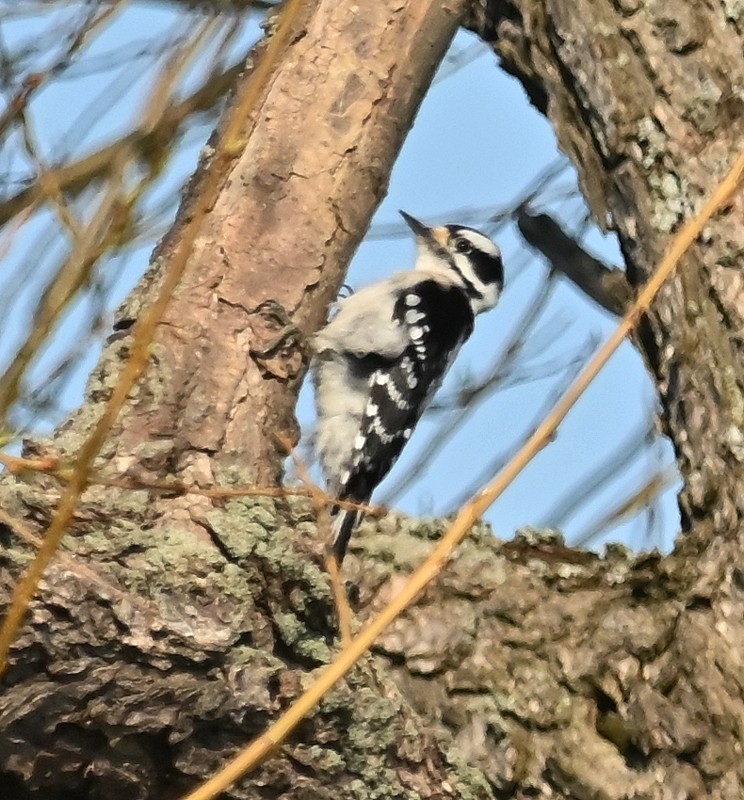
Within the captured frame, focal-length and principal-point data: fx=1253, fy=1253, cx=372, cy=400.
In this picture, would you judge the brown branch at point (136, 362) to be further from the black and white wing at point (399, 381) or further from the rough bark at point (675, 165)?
the black and white wing at point (399, 381)

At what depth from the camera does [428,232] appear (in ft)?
13.7

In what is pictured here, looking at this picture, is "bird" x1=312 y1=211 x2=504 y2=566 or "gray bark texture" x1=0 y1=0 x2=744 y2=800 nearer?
"gray bark texture" x1=0 y1=0 x2=744 y2=800

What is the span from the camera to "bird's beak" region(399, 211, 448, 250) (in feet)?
13.6

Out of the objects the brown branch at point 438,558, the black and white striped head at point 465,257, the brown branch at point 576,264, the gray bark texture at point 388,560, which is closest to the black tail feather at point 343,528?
the gray bark texture at point 388,560

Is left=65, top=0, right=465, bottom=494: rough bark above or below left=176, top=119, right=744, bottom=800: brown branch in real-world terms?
above

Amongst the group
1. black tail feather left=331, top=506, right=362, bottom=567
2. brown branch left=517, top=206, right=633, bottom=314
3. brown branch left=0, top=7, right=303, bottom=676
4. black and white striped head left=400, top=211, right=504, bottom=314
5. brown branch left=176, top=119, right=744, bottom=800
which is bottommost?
brown branch left=176, top=119, right=744, bottom=800

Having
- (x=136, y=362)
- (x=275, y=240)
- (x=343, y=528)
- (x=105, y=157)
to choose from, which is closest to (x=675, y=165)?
(x=275, y=240)

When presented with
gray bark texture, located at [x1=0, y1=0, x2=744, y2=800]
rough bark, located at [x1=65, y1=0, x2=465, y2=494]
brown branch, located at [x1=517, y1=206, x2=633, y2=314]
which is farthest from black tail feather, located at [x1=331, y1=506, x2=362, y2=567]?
brown branch, located at [x1=517, y1=206, x2=633, y2=314]

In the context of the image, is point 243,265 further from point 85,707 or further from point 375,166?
point 85,707

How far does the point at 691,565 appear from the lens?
230 centimetres

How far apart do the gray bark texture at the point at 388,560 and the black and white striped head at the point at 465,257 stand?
3.71 ft

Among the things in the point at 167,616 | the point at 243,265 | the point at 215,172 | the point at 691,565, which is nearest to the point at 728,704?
the point at 691,565

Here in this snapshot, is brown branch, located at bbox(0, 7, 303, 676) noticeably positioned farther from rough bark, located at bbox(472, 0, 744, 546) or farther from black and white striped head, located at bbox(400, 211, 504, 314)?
black and white striped head, located at bbox(400, 211, 504, 314)

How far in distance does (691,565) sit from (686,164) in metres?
0.78
